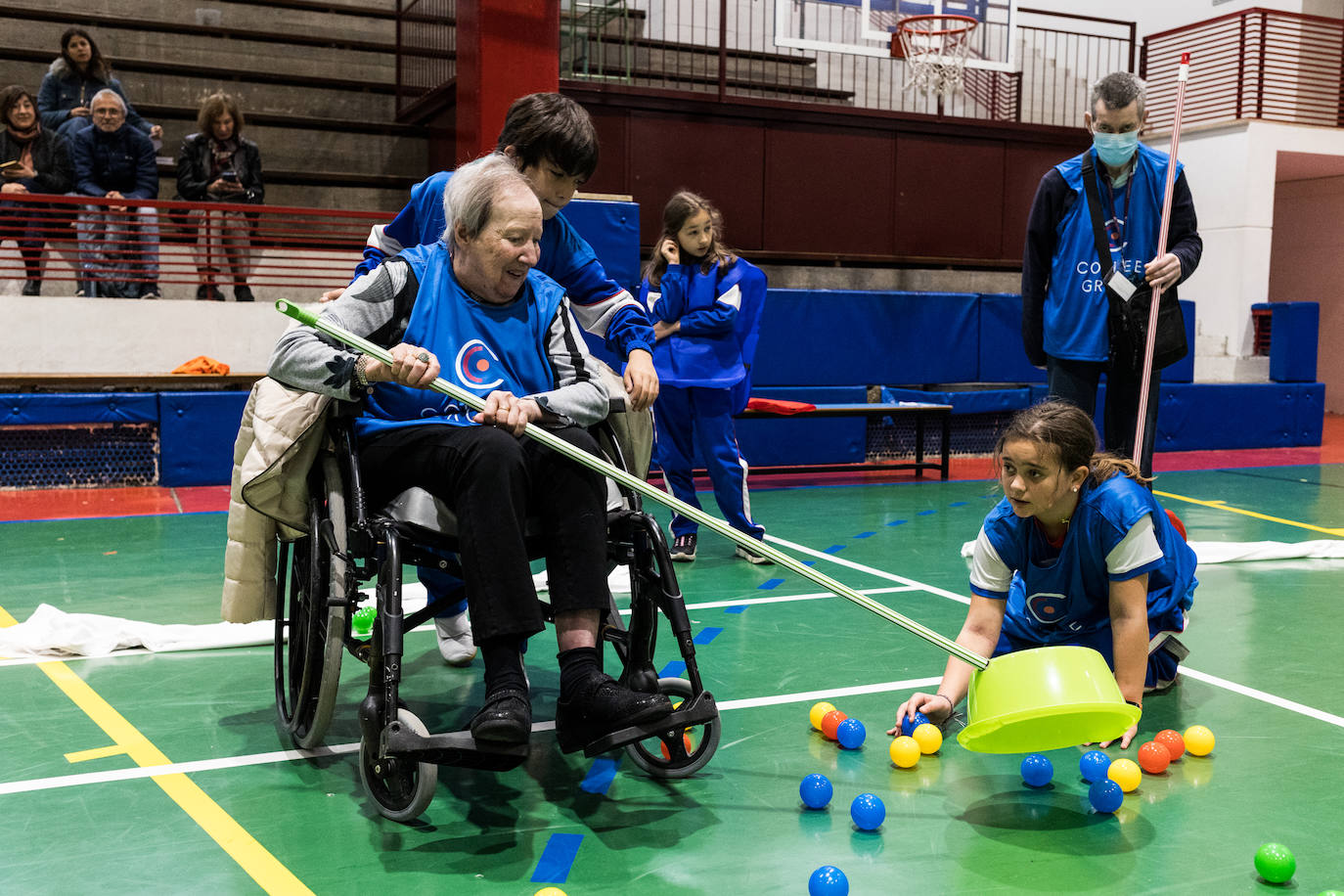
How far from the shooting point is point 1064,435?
266cm

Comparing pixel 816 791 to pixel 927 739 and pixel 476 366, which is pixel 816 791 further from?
pixel 476 366

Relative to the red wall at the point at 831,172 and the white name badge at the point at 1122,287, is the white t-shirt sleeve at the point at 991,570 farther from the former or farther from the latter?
the red wall at the point at 831,172

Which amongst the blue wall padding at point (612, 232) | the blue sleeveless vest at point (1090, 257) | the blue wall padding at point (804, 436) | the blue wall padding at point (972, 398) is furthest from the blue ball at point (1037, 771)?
the blue wall padding at point (972, 398)

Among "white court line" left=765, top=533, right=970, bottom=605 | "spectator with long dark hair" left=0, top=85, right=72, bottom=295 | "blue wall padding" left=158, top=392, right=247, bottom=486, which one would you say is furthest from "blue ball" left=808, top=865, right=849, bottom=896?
"spectator with long dark hair" left=0, top=85, right=72, bottom=295

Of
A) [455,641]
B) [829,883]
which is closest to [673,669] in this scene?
[455,641]

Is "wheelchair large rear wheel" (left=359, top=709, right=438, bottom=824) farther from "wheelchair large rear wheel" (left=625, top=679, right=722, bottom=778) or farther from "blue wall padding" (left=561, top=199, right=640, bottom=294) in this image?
"blue wall padding" (left=561, top=199, right=640, bottom=294)

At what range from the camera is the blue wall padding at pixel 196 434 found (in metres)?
7.07

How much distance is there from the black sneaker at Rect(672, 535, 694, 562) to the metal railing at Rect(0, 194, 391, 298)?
13.7 feet

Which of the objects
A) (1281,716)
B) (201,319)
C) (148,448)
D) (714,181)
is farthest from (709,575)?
(714,181)

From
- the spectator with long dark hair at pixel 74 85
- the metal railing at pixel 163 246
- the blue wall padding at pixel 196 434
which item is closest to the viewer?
the blue wall padding at pixel 196 434

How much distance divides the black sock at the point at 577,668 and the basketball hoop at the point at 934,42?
8.96 meters

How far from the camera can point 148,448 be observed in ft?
23.6

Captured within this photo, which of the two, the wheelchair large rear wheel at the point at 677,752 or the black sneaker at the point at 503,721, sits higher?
the black sneaker at the point at 503,721

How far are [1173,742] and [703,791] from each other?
1044 millimetres
